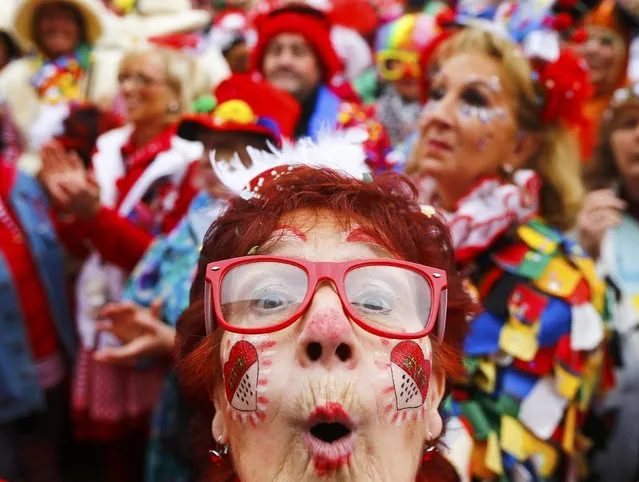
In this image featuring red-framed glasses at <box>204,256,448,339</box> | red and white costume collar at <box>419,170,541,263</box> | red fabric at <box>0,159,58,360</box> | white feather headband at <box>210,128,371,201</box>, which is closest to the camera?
red-framed glasses at <box>204,256,448,339</box>

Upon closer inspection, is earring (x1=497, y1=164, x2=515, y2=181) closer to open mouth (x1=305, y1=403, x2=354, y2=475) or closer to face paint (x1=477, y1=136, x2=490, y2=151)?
face paint (x1=477, y1=136, x2=490, y2=151)

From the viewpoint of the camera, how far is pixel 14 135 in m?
4.76

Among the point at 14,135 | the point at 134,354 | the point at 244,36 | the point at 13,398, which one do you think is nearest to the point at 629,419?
the point at 134,354

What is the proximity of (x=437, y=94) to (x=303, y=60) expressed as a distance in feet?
4.13

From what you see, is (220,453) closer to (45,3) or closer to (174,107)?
(174,107)

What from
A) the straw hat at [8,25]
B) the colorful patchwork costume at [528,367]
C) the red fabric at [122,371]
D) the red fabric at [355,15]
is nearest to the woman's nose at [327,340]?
the colorful patchwork costume at [528,367]

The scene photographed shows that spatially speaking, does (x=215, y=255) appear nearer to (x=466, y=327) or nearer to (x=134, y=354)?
(x=466, y=327)

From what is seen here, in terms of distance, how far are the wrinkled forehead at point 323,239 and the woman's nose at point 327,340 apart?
0.15 meters

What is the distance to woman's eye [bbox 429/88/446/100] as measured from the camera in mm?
2951

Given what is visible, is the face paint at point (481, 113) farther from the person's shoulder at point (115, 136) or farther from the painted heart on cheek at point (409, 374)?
the person's shoulder at point (115, 136)

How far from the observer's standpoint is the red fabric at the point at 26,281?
11.2 feet

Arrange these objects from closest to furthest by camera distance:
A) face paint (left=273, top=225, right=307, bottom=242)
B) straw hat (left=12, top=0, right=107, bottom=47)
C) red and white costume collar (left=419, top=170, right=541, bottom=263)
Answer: face paint (left=273, top=225, right=307, bottom=242) → red and white costume collar (left=419, top=170, right=541, bottom=263) → straw hat (left=12, top=0, right=107, bottom=47)

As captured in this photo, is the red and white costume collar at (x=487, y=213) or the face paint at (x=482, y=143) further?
the face paint at (x=482, y=143)

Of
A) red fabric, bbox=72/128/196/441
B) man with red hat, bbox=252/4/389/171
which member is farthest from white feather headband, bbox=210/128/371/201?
man with red hat, bbox=252/4/389/171
